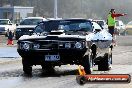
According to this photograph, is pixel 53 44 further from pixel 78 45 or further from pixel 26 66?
pixel 26 66

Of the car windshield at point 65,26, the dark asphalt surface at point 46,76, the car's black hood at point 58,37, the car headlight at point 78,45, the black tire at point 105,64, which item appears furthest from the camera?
the black tire at point 105,64

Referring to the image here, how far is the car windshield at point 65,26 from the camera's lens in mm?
15312

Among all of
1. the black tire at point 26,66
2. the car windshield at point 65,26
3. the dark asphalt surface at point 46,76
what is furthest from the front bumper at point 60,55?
the car windshield at point 65,26

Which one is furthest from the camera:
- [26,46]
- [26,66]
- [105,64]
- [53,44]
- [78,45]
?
[105,64]

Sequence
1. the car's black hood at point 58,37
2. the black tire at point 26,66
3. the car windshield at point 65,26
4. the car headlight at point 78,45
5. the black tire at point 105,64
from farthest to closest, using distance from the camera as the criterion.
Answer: the black tire at point 105,64 < the car windshield at point 65,26 < the black tire at point 26,66 < the car's black hood at point 58,37 < the car headlight at point 78,45

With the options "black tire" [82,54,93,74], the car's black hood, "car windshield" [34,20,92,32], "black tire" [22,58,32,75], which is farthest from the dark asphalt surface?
"car windshield" [34,20,92,32]

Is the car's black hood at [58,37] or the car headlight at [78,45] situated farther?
the car's black hood at [58,37]

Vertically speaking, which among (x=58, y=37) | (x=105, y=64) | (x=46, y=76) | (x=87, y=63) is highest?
(x=58, y=37)

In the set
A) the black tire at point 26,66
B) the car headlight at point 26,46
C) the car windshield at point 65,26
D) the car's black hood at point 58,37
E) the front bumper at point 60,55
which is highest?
the car windshield at point 65,26

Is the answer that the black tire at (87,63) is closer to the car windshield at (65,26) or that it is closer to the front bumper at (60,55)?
the front bumper at (60,55)

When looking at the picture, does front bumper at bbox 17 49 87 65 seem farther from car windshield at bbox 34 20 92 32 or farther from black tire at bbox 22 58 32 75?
car windshield at bbox 34 20 92 32

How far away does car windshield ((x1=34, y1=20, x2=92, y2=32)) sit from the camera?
50.2ft

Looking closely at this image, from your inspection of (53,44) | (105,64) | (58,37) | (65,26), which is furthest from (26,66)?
(105,64)

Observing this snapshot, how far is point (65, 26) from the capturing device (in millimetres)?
15453
